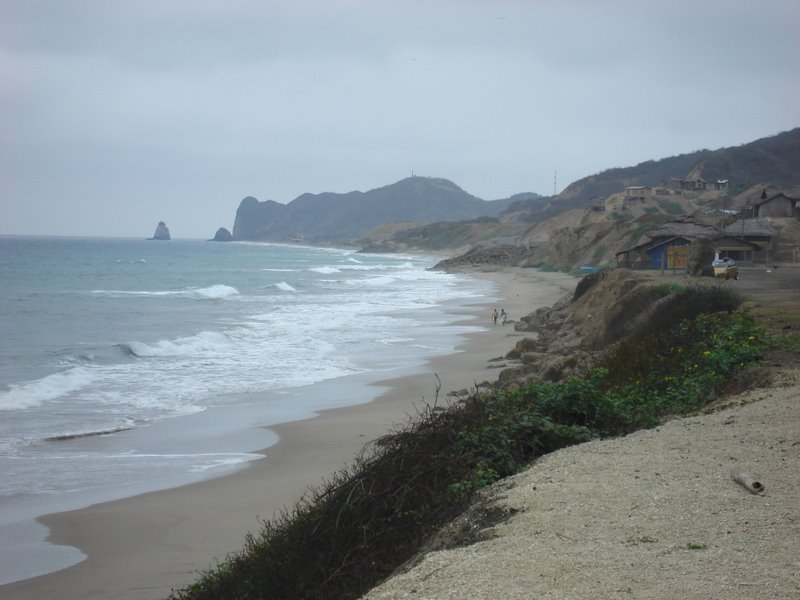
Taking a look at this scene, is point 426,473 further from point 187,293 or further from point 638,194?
point 638,194

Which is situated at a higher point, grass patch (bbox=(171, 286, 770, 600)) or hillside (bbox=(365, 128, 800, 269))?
hillside (bbox=(365, 128, 800, 269))

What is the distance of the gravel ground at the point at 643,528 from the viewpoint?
13.2 ft

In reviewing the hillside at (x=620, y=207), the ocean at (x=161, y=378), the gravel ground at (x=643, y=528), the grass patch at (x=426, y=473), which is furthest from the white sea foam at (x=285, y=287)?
the gravel ground at (x=643, y=528)

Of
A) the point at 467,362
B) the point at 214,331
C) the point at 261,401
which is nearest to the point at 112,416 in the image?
the point at 261,401

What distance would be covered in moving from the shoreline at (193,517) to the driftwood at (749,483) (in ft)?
13.6

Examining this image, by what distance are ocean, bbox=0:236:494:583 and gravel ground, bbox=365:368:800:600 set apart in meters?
5.43

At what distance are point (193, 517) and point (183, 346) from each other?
598 inches

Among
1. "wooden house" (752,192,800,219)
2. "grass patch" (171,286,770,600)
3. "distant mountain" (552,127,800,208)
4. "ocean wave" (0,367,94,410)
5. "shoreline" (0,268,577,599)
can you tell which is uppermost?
"distant mountain" (552,127,800,208)

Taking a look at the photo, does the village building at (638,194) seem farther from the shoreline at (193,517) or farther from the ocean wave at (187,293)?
the shoreline at (193,517)

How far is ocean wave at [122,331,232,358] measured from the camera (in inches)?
902

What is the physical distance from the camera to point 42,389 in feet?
56.4

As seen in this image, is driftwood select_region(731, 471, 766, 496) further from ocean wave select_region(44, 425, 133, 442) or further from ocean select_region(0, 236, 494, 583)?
ocean wave select_region(44, 425, 133, 442)

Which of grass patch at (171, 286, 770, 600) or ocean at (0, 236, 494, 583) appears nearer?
grass patch at (171, 286, 770, 600)

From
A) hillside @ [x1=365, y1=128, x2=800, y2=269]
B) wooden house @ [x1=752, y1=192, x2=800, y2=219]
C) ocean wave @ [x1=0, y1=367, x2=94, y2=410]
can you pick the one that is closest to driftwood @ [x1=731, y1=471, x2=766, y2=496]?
ocean wave @ [x1=0, y1=367, x2=94, y2=410]
